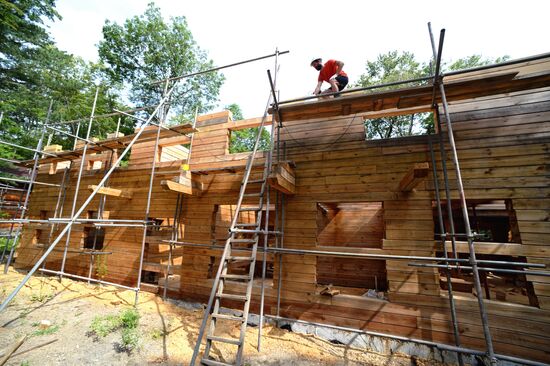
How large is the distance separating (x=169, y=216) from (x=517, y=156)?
882cm

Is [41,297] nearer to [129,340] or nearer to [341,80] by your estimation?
[129,340]

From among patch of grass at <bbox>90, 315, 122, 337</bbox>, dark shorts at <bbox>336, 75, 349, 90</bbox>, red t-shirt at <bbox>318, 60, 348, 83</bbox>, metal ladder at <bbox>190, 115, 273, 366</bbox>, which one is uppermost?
red t-shirt at <bbox>318, 60, 348, 83</bbox>

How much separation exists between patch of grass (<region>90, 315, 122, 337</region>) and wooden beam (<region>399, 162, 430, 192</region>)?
6769mm

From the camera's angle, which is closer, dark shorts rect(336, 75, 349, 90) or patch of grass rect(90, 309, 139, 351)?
patch of grass rect(90, 309, 139, 351)

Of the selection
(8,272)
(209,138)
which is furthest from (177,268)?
(8,272)

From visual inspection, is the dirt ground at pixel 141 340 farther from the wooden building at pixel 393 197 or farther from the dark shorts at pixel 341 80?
the dark shorts at pixel 341 80

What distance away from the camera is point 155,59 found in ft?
69.9

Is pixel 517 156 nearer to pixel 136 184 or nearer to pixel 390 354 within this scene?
pixel 390 354

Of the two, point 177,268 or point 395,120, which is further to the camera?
point 395,120

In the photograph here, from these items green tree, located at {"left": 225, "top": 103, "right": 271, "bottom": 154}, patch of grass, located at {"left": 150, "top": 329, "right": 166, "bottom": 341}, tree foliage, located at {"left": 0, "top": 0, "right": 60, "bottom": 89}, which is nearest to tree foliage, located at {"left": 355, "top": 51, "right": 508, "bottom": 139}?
green tree, located at {"left": 225, "top": 103, "right": 271, "bottom": 154}

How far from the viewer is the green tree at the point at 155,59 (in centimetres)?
2060

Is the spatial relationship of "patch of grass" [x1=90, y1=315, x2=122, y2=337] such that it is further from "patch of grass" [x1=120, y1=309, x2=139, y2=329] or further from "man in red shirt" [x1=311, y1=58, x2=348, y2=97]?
"man in red shirt" [x1=311, y1=58, x2=348, y2=97]

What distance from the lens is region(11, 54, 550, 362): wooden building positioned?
410cm

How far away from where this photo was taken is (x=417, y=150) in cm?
514
